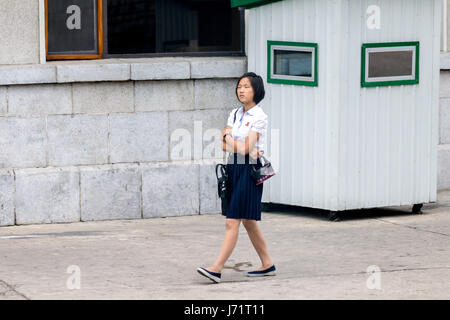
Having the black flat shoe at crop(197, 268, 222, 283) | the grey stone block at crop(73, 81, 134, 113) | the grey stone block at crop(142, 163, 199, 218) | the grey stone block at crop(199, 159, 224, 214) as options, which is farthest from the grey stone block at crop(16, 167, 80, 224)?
the black flat shoe at crop(197, 268, 222, 283)

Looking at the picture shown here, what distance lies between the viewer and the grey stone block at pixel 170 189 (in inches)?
415

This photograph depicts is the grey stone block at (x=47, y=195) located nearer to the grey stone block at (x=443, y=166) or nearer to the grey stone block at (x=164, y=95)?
the grey stone block at (x=164, y=95)

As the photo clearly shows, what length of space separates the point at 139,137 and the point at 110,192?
2.15 feet

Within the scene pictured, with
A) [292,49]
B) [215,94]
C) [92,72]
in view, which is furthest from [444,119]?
[92,72]

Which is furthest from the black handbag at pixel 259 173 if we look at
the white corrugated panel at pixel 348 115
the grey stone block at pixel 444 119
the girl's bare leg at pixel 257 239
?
the grey stone block at pixel 444 119

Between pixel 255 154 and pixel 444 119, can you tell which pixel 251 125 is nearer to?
pixel 255 154

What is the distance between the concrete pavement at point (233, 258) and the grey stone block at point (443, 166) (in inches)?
52.9

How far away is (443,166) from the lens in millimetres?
12367

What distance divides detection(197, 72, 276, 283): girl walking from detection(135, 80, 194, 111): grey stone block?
284cm

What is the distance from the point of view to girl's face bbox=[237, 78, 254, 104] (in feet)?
25.6

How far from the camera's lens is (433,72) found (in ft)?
34.7

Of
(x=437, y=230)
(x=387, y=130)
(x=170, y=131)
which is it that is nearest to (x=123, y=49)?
(x=170, y=131)

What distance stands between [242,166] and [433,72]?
3572mm
